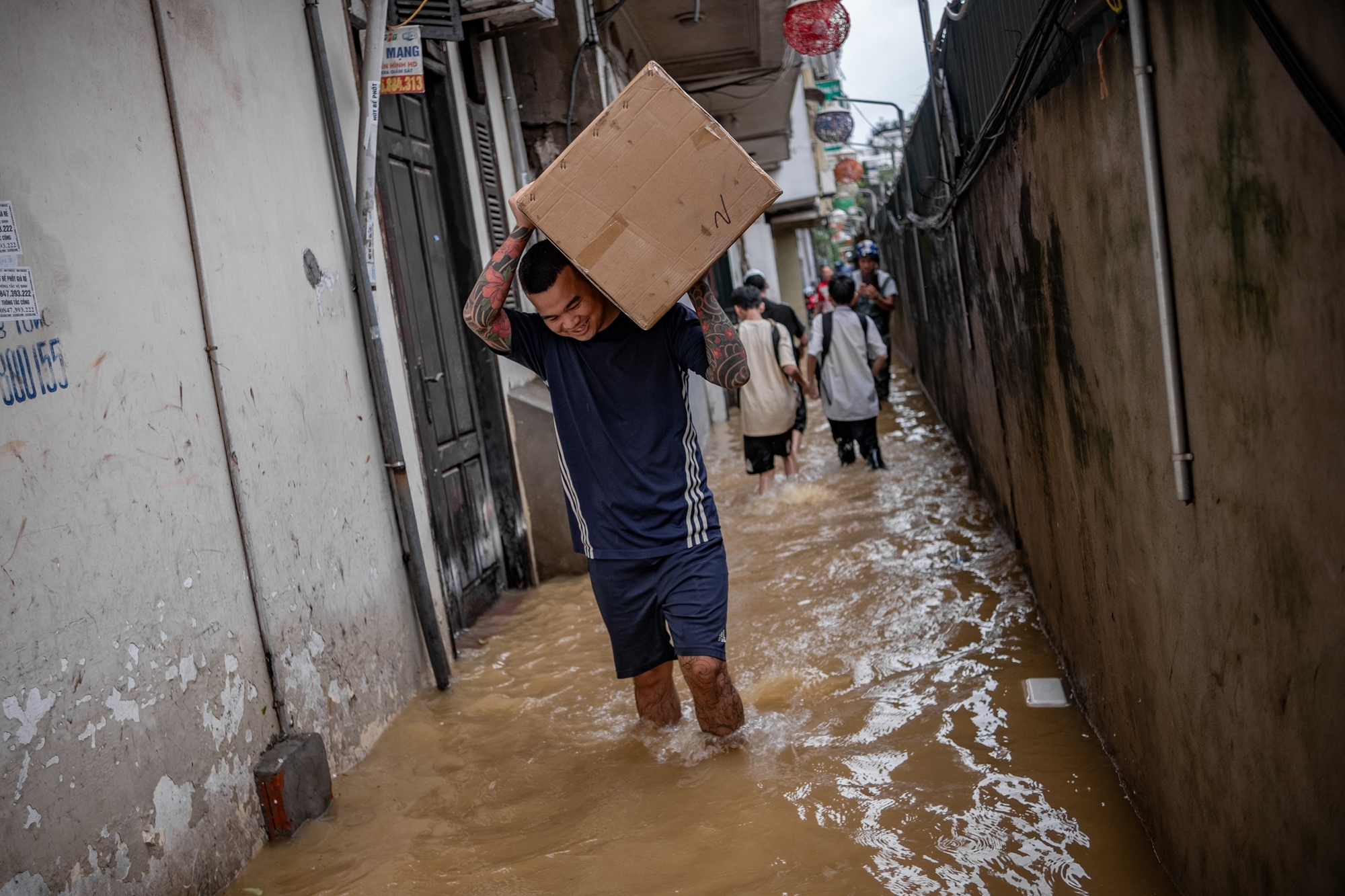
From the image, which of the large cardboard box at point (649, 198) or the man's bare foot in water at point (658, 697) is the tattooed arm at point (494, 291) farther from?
the man's bare foot in water at point (658, 697)

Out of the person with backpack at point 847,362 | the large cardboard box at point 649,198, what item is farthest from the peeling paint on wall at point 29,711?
the person with backpack at point 847,362

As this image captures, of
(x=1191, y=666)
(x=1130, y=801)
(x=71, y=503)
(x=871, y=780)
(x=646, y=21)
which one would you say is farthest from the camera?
(x=646, y=21)

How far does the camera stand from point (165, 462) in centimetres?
306

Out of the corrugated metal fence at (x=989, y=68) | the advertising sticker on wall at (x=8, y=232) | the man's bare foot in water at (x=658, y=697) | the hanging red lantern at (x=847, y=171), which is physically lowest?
the man's bare foot in water at (x=658, y=697)

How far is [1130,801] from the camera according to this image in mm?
3027

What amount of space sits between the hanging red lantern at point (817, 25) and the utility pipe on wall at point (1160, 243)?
8.03 m

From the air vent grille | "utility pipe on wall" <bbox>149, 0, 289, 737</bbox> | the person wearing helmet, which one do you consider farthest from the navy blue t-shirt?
the person wearing helmet

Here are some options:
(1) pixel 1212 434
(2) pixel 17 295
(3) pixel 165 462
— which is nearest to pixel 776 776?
(1) pixel 1212 434

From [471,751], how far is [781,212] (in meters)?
27.3

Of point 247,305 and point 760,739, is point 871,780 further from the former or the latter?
point 247,305

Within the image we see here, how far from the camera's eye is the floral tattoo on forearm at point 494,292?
11.3ft

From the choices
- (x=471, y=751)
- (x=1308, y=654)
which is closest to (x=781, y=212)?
(x=471, y=751)

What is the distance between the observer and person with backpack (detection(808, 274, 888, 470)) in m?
8.52

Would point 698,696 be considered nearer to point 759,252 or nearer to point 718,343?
point 718,343
